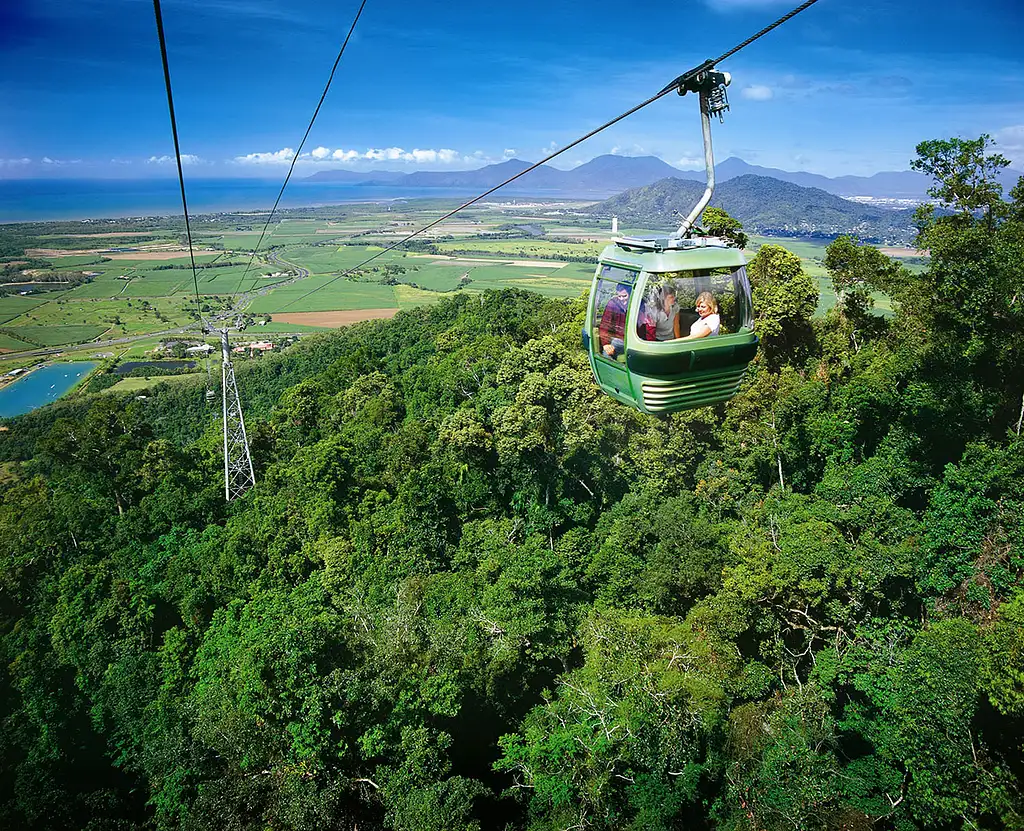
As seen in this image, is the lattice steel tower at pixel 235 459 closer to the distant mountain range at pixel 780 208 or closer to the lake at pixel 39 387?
the lake at pixel 39 387

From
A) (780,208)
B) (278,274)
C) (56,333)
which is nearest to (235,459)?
(56,333)

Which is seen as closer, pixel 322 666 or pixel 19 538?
pixel 322 666

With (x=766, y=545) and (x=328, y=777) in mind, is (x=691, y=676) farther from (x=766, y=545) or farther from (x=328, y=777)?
(x=328, y=777)

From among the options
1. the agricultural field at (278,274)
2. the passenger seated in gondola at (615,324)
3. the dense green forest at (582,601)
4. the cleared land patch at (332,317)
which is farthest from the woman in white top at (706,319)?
the cleared land patch at (332,317)

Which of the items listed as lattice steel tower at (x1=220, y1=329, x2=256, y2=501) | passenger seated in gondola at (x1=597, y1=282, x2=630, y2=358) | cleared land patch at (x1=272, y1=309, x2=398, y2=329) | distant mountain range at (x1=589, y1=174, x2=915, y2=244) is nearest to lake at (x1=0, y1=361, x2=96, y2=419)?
lattice steel tower at (x1=220, y1=329, x2=256, y2=501)

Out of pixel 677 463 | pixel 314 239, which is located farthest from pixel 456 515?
pixel 314 239

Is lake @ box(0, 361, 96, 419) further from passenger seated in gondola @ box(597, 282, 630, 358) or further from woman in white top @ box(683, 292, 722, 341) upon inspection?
woman in white top @ box(683, 292, 722, 341)
